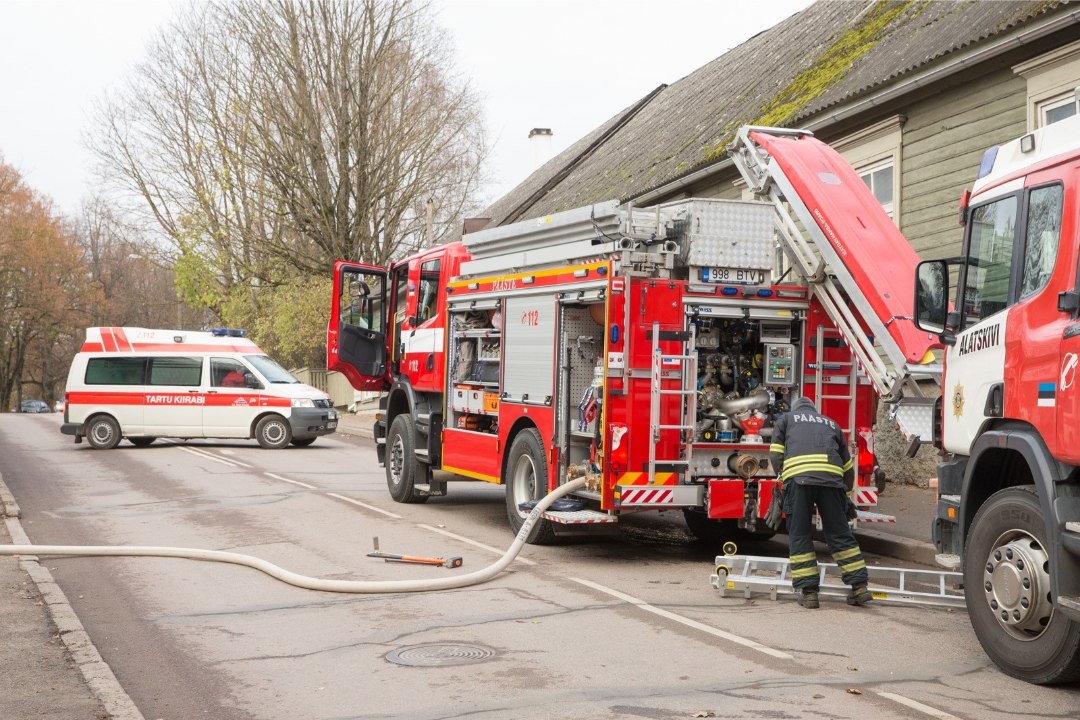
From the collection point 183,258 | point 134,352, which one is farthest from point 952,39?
point 183,258

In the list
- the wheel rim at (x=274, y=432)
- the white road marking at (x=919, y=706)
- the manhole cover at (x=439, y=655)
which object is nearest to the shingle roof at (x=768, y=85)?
the wheel rim at (x=274, y=432)

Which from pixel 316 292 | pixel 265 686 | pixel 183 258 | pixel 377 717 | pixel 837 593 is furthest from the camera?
pixel 183 258

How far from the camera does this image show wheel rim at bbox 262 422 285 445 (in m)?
22.8

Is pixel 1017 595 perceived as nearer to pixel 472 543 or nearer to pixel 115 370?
pixel 472 543

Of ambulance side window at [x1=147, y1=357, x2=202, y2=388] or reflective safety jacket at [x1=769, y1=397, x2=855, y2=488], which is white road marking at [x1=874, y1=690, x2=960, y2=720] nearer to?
reflective safety jacket at [x1=769, y1=397, x2=855, y2=488]

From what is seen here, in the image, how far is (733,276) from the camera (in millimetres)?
9750

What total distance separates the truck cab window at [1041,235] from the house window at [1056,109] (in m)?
6.97

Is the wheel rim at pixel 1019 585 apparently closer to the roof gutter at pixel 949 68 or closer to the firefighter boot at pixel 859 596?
the firefighter boot at pixel 859 596

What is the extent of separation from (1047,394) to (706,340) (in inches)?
172

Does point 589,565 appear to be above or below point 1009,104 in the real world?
below

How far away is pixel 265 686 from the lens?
5.96 metres

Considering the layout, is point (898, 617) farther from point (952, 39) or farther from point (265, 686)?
point (952, 39)

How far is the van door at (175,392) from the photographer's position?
2255cm

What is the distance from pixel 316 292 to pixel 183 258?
7.50 meters
